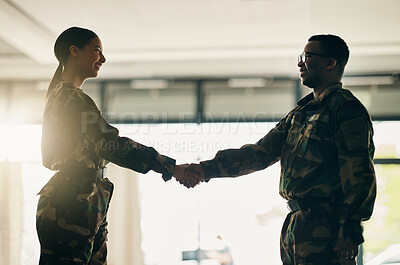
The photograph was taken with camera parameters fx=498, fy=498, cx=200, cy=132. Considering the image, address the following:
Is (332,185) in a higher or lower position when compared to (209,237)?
higher

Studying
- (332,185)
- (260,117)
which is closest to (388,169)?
(260,117)

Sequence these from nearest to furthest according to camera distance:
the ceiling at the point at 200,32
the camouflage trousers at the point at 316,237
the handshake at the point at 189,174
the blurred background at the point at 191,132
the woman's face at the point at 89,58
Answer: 1. the camouflage trousers at the point at 316,237
2. the woman's face at the point at 89,58
3. the handshake at the point at 189,174
4. the ceiling at the point at 200,32
5. the blurred background at the point at 191,132

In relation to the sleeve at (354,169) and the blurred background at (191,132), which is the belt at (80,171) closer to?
the sleeve at (354,169)

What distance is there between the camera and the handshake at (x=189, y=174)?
2.67 meters

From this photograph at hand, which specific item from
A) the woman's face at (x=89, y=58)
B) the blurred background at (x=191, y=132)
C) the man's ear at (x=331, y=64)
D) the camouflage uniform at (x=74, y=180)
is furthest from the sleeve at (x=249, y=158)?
the blurred background at (x=191, y=132)

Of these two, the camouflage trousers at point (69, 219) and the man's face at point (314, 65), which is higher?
the man's face at point (314, 65)

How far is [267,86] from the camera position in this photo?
6605 mm

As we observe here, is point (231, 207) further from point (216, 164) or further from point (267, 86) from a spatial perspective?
point (216, 164)

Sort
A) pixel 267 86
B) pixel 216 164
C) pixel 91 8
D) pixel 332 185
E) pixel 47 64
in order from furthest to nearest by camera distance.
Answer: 1. pixel 267 86
2. pixel 47 64
3. pixel 91 8
4. pixel 216 164
5. pixel 332 185

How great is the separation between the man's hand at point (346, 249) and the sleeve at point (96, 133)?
3.09 ft

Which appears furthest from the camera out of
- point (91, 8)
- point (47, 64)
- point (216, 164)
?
point (47, 64)

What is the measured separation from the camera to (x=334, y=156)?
2115mm

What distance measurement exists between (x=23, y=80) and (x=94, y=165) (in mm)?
5302

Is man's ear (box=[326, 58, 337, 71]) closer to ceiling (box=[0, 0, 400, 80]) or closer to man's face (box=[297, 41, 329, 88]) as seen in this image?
man's face (box=[297, 41, 329, 88])
